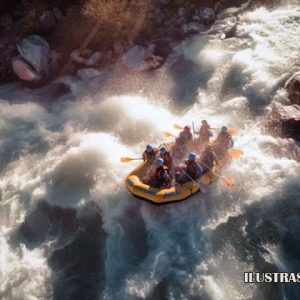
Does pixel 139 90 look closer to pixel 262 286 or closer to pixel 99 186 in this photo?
pixel 99 186

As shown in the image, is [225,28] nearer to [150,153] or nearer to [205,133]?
[205,133]

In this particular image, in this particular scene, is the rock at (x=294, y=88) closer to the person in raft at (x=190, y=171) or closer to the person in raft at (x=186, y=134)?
the person in raft at (x=186, y=134)

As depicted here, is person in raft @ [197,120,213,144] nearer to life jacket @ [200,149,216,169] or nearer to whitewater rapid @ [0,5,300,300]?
life jacket @ [200,149,216,169]

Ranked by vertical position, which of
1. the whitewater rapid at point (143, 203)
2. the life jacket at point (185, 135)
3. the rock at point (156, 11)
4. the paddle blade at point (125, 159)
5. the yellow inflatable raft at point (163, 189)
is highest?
the rock at point (156, 11)

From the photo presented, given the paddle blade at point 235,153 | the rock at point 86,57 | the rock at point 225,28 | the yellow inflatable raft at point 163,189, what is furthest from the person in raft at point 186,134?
the rock at point 225,28

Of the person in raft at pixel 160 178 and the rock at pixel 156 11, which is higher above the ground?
the rock at pixel 156 11

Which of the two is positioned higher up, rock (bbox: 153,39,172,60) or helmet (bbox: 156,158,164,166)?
helmet (bbox: 156,158,164,166)

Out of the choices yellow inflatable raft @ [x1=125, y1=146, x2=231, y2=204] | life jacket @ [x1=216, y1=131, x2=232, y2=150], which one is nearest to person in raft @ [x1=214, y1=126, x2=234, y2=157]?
life jacket @ [x1=216, y1=131, x2=232, y2=150]
